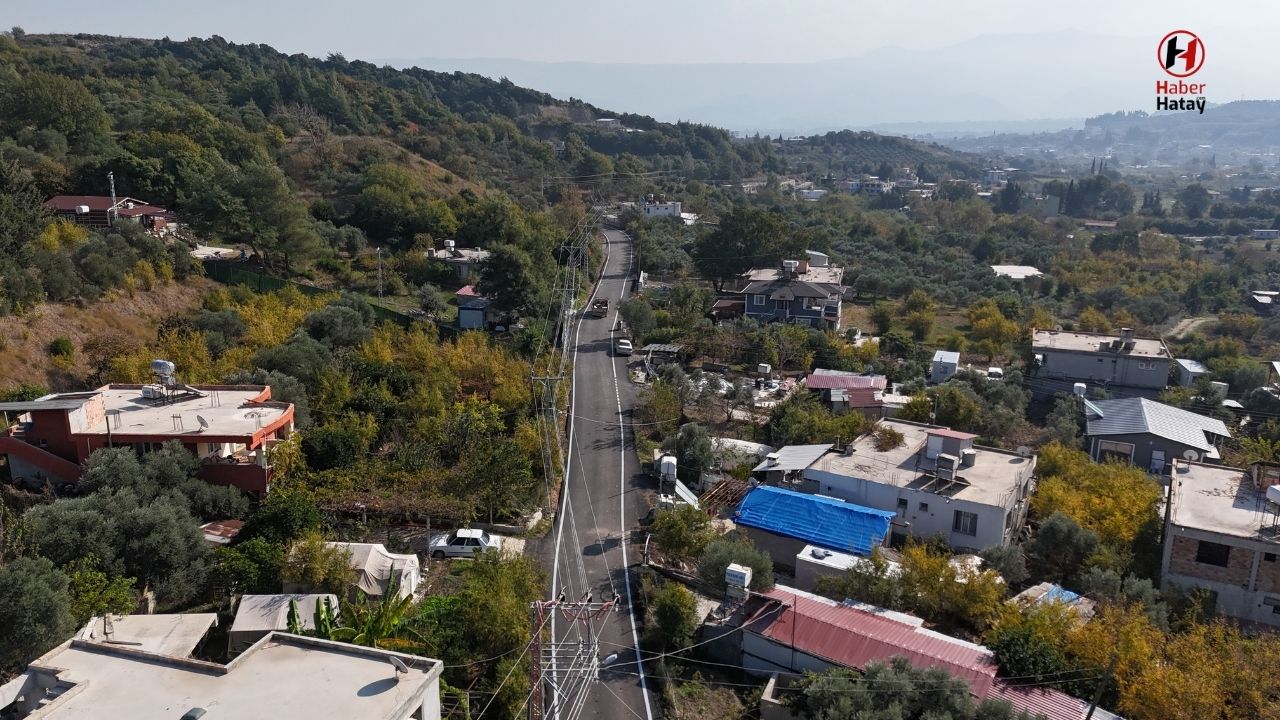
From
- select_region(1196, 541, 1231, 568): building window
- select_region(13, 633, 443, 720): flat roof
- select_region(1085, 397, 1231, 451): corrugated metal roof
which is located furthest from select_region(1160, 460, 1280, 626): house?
select_region(13, 633, 443, 720): flat roof

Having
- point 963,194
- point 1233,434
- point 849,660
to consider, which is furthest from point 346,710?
point 963,194

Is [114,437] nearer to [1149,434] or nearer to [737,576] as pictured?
[737,576]

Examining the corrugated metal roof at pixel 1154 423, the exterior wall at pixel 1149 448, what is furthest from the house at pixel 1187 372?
the exterior wall at pixel 1149 448

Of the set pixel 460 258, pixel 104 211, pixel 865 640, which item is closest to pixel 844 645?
pixel 865 640

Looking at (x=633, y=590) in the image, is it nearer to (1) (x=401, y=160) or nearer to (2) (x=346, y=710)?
(2) (x=346, y=710)

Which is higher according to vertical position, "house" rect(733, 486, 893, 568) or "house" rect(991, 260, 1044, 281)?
"house" rect(991, 260, 1044, 281)

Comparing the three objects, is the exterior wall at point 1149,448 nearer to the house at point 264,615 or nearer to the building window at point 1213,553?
the building window at point 1213,553

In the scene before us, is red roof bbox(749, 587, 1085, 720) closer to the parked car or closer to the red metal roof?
the red metal roof

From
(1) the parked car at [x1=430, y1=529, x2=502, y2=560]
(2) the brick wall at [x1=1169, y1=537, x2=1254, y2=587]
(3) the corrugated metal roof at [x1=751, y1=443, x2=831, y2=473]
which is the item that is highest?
(3) the corrugated metal roof at [x1=751, y1=443, x2=831, y2=473]
